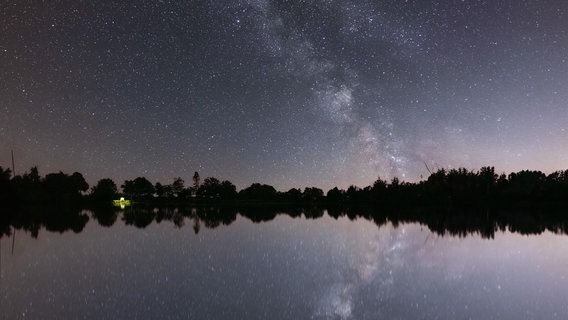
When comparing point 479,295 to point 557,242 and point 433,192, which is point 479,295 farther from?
point 433,192

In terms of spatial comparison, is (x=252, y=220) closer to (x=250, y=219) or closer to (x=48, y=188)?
(x=250, y=219)

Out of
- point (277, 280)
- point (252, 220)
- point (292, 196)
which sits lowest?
point (277, 280)

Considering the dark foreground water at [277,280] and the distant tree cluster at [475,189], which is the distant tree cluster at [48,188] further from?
the dark foreground water at [277,280]

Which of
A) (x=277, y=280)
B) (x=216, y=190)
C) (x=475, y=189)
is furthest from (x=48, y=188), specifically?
(x=277, y=280)

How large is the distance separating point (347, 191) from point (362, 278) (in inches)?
6297

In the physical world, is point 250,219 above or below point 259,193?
below

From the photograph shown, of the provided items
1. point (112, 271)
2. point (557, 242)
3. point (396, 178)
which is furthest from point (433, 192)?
point (112, 271)

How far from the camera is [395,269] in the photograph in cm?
1900

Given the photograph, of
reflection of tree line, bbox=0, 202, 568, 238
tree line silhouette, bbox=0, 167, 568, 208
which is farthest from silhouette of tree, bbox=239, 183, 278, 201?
reflection of tree line, bbox=0, 202, 568, 238

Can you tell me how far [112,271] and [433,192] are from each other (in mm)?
123133

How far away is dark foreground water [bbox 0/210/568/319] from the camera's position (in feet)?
40.4

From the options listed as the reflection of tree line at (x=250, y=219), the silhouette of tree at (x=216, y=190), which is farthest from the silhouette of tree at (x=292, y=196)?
the reflection of tree line at (x=250, y=219)

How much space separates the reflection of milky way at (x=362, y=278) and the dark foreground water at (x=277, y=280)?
39mm

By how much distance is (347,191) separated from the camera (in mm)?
175250
